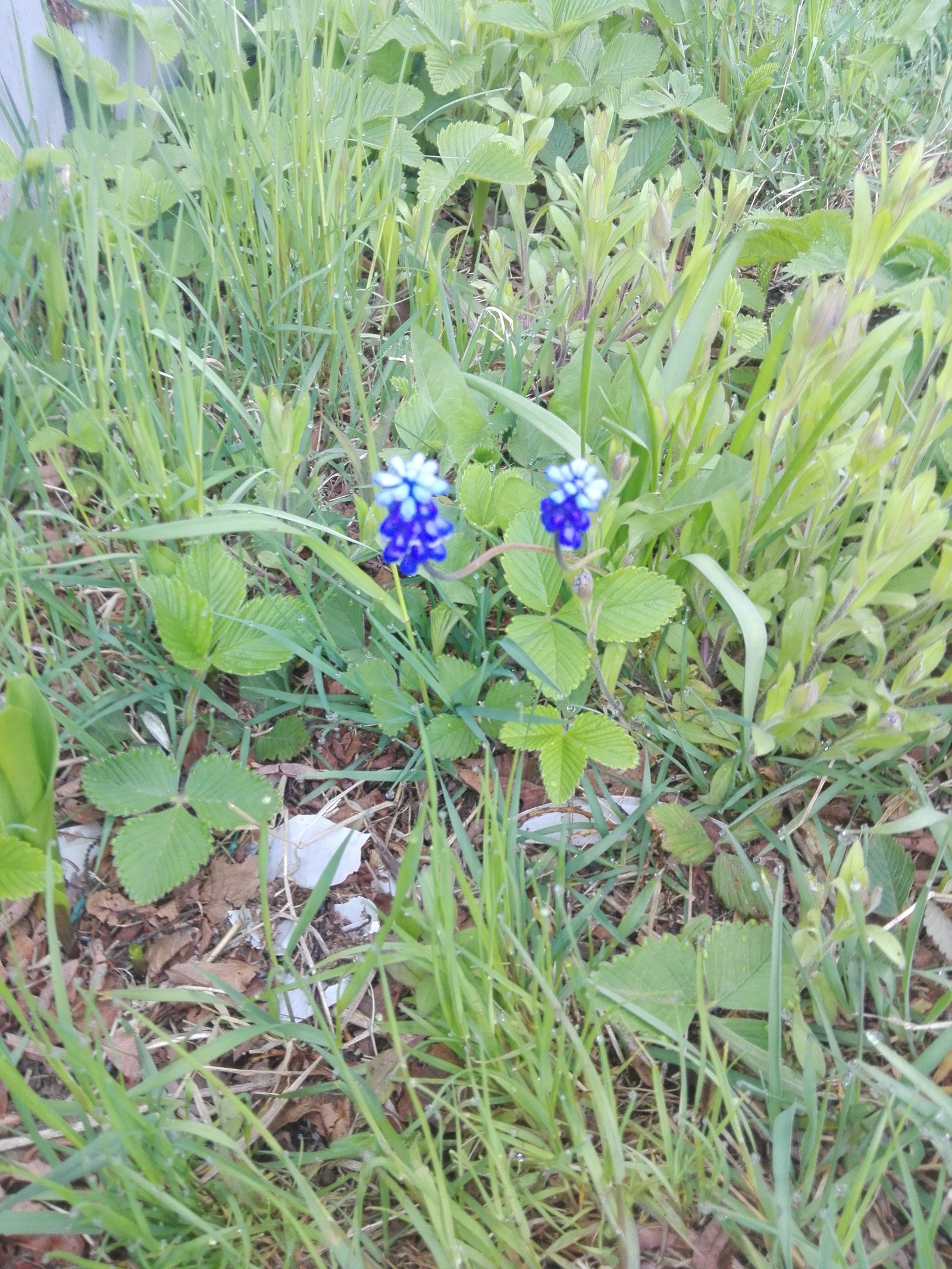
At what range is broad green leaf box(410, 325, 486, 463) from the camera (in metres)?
1.61

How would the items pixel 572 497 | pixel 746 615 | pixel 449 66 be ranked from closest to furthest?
pixel 572 497 < pixel 746 615 < pixel 449 66

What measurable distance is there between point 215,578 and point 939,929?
1257mm

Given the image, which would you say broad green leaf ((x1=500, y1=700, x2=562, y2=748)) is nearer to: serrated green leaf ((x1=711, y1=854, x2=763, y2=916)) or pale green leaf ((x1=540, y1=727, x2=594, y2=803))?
pale green leaf ((x1=540, y1=727, x2=594, y2=803))

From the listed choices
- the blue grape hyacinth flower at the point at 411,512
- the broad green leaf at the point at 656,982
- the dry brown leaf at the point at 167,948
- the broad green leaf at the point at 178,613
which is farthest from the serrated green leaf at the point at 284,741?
the broad green leaf at the point at 656,982

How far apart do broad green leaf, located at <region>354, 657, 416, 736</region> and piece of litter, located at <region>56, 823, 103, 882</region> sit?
1.60 ft

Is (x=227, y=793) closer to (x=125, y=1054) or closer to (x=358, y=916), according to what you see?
(x=358, y=916)

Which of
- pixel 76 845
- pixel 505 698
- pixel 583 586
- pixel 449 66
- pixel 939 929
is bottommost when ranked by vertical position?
pixel 939 929

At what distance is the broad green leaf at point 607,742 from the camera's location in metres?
1.35

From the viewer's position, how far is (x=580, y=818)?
1.51 meters

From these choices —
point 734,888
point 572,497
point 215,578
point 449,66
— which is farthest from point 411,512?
point 449,66

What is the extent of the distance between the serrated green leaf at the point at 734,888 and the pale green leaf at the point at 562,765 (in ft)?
0.87

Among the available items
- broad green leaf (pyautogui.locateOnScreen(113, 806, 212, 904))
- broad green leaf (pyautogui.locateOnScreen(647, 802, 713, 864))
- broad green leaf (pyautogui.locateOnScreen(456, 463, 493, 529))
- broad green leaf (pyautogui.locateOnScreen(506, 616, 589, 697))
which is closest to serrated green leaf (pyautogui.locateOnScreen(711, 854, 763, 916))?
broad green leaf (pyautogui.locateOnScreen(647, 802, 713, 864))

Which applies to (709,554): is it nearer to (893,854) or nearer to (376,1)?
(893,854)

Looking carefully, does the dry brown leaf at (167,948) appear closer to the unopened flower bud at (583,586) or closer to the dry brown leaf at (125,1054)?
the dry brown leaf at (125,1054)
